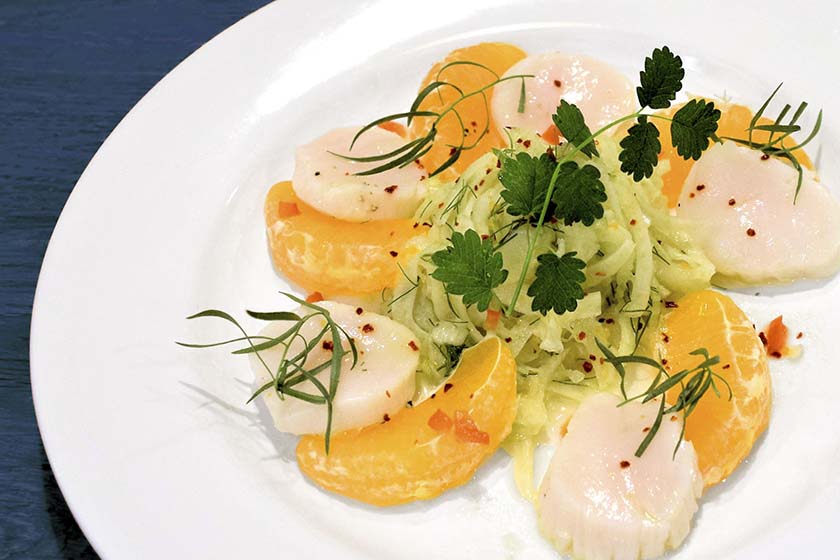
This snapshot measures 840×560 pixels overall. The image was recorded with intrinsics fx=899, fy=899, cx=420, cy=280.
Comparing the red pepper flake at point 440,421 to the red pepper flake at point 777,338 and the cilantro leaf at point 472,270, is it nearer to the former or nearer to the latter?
the cilantro leaf at point 472,270

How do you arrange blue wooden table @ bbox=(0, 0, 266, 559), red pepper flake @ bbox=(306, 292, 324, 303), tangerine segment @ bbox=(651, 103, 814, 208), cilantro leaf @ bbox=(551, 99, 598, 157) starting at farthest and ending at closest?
tangerine segment @ bbox=(651, 103, 814, 208), red pepper flake @ bbox=(306, 292, 324, 303), blue wooden table @ bbox=(0, 0, 266, 559), cilantro leaf @ bbox=(551, 99, 598, 157)

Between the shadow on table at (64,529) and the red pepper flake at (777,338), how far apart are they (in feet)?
7.99

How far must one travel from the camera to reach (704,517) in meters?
2.77

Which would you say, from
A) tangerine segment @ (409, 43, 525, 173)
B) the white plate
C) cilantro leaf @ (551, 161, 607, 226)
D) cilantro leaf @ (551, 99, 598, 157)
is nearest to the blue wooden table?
the white plate

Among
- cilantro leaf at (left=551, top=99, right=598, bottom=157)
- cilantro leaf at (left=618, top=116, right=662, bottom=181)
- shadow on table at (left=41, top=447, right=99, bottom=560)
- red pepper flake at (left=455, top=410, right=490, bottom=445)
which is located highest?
cilantro leaf at (left=551, top=99, right=598, bottom=157)

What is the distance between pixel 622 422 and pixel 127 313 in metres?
1.78

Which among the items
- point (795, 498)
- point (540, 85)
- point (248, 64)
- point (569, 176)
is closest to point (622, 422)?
point (795, 498)

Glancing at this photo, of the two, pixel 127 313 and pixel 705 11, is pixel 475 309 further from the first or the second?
pixel 705 11

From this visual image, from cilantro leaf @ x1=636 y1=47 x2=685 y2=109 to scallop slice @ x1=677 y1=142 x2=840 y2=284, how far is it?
0.41m

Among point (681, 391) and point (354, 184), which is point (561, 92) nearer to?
point (354, 184)

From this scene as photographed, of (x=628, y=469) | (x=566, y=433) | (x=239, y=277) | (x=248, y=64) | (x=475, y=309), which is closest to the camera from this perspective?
(x=628, y=469)

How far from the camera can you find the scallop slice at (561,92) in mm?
3729

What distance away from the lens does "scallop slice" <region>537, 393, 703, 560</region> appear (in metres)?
2.59

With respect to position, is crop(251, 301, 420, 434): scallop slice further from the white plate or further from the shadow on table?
the shadow on table
